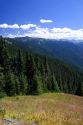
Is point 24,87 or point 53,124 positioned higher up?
point 53,124

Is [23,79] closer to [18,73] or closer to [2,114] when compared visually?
[18,73]

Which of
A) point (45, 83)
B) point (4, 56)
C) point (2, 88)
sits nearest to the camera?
point (2, 88)

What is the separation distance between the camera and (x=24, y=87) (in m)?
78.9

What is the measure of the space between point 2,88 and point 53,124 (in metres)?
58.3

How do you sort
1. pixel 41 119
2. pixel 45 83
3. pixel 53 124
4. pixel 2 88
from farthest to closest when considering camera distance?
pixel 45 83 < pixel 2 88 < pixel 41 119 < pixel 53 124

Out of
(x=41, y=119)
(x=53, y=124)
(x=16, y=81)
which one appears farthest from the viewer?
(x=16, y=81)

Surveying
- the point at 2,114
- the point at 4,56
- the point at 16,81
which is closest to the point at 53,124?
the point at 2,114

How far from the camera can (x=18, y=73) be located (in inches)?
3541

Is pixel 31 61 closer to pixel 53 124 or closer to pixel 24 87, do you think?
pixel 24 87

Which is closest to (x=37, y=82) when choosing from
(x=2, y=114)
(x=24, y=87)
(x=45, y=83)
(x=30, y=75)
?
(x=24, y=87)

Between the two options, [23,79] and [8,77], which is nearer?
[8,77]

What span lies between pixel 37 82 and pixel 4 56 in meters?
12.9

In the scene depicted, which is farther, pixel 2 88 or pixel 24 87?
pixel 24 87

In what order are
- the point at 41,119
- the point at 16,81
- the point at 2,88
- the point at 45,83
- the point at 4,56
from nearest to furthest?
the point at 41,119 → the point at 2,88 → the point at 16,81 → the point at 4,56 → the point at 45,83
